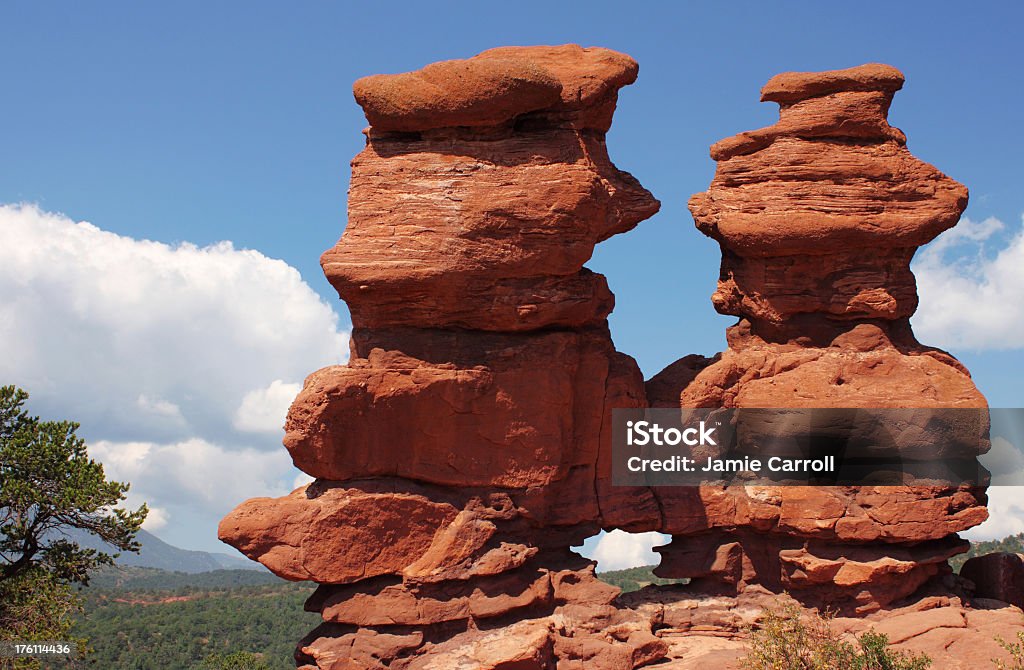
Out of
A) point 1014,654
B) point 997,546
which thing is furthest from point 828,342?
point 997,546

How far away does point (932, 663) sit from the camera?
19.8 m

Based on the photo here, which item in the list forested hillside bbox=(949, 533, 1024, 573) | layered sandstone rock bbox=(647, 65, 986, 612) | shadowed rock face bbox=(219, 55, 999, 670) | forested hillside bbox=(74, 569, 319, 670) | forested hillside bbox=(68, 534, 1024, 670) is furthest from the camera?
forested hillside bbox=(949, 533, 1024, 573)

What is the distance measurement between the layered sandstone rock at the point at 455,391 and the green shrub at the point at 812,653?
2340 millimetres

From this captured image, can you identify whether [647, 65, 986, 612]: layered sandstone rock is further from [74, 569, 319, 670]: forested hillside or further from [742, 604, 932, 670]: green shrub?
[74, 569, 319, 670]: forested hillside

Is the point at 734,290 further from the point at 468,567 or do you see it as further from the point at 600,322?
the point at 468,567

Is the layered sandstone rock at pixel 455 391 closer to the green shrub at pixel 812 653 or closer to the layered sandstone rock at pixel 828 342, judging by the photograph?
the green shrub at pixel 812 653

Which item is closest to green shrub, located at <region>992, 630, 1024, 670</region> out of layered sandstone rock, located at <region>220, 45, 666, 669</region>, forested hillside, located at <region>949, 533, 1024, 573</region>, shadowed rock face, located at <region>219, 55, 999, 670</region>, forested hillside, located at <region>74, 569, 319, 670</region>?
shadowed rock face, located at <region>219, 55, 999, 670</region>

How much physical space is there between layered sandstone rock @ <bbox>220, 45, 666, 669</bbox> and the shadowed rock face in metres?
0.05

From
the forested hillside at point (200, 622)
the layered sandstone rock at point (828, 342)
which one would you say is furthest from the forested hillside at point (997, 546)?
the layered sandstone rock at point (828, 342)

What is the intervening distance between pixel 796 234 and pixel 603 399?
5575 millimetres

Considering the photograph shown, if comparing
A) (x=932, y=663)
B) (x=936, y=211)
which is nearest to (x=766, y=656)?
(x=932, y=663)

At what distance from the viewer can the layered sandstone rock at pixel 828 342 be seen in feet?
73.8

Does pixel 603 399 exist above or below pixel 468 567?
above

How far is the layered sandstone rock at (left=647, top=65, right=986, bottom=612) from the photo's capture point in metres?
22.5
